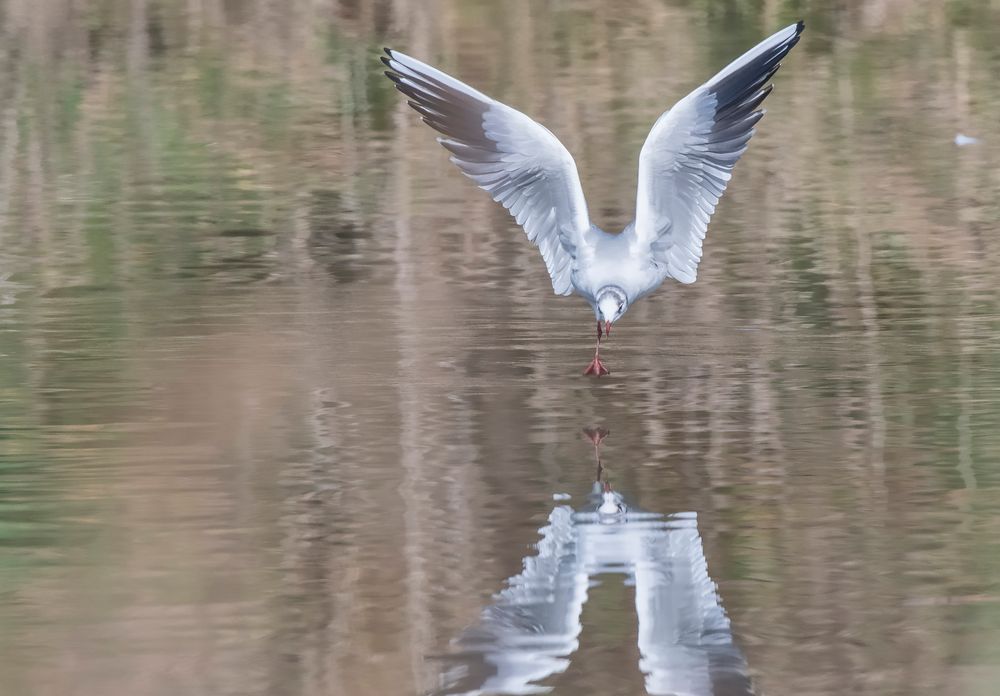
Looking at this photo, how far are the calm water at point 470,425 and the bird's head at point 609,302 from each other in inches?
9.9

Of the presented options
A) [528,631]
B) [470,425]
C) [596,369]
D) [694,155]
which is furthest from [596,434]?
[528,631]

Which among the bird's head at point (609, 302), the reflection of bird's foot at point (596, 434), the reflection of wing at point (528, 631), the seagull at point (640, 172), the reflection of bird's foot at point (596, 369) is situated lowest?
the reflection of wing at point (528, 631)

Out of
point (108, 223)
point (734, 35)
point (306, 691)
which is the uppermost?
point (734, 35)

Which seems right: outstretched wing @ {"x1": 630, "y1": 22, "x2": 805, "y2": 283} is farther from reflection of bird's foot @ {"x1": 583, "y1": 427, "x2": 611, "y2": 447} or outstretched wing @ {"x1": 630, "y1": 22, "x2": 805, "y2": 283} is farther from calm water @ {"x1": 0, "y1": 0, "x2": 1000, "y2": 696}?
reflection of bird's foot @ {"x1": 583, "y1": 427, "x2": 611, "y2": 447}

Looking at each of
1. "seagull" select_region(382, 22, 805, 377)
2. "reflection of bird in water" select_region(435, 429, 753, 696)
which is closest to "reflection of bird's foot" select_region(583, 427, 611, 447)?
"seagull" select_region(382, 22, 805, 377)

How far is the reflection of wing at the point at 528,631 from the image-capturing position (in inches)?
185

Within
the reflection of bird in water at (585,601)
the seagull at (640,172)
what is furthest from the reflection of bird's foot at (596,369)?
the reflection of bird in water at (585,601)

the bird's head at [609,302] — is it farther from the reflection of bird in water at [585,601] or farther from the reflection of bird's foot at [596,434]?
the reflection of bird in water at [585,601]

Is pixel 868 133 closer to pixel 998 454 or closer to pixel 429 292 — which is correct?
pixel 429 292

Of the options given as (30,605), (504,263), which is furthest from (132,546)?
(504,263)

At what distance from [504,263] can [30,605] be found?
5.78m

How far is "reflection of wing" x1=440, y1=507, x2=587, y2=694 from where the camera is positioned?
4695 millimetres

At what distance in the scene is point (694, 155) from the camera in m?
8.03

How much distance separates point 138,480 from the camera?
6504 mm
